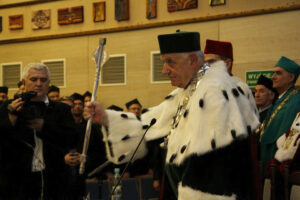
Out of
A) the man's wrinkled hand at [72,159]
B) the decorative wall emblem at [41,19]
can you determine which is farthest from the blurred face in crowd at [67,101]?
the decorative wall emblem at [41,19]

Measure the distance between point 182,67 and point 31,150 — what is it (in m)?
2.04

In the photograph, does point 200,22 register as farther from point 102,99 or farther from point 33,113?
point 33,113

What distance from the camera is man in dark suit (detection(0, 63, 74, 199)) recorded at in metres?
4.15

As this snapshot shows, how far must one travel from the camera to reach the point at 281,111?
19.3 ft

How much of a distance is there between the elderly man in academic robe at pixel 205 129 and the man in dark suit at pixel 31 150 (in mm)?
1680

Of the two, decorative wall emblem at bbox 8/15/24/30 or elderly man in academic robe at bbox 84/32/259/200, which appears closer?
elderly man in academic robe at bbox 84/32/259/200

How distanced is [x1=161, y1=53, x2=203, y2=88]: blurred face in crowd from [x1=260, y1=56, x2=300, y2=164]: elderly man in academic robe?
3.15 meters

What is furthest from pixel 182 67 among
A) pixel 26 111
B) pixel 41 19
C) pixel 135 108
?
pixel 41 19

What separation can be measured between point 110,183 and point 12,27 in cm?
661

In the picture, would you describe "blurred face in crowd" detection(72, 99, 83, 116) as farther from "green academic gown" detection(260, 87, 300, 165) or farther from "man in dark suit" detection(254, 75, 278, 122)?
"green academic gown" detection(260, 87, 300, 165)

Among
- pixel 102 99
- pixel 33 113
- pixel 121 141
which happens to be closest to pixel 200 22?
pixel 102 99

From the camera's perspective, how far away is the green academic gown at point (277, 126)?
18.7 ft

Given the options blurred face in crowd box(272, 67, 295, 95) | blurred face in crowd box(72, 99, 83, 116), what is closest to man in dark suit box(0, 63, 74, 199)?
blurred face in crowd box(272, 67, 295, 95)

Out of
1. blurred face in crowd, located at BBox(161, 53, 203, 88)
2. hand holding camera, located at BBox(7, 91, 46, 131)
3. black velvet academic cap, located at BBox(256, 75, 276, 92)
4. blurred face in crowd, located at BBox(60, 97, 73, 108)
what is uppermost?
blurred face in crowd, located at BBox(161, 53, 203, 88)
